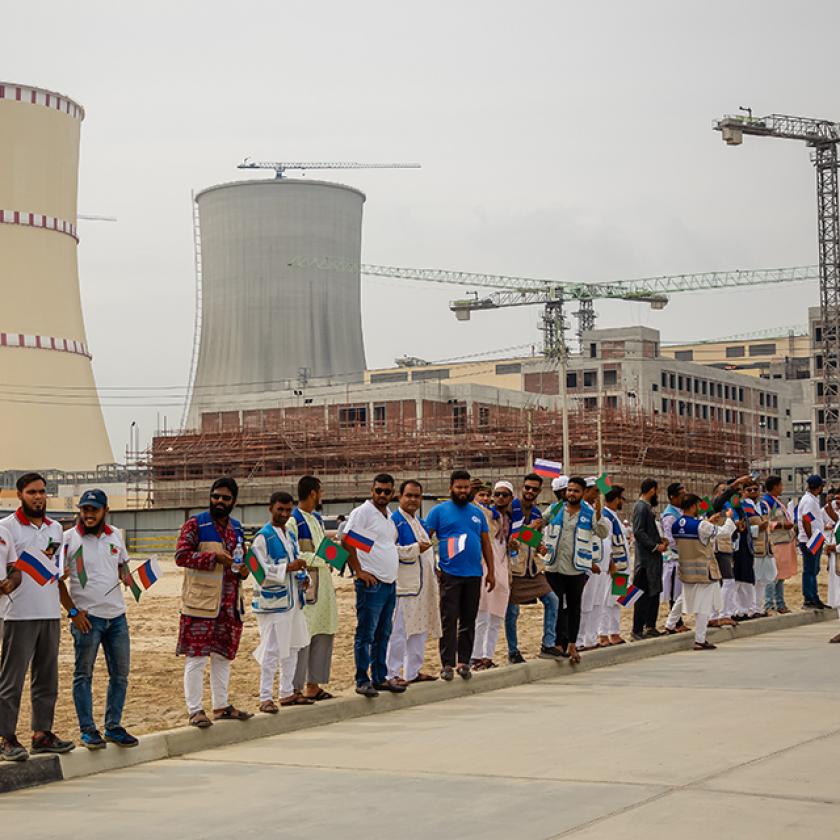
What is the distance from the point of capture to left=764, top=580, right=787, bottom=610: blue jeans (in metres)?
18.3

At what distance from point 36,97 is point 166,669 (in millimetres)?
38804

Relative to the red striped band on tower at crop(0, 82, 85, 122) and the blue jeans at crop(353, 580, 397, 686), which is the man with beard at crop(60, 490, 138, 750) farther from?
A: the red striped band on tower at crop(0, 82, 85, 122)

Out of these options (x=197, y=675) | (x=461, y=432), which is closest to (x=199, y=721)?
(x=197, y=675)

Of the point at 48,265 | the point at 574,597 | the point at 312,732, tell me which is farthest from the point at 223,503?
the point at 48,265

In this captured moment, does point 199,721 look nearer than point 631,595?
Yes

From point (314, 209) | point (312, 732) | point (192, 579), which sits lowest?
point (312, 732)

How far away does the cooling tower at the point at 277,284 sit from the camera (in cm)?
7319

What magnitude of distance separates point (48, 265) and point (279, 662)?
42467mm

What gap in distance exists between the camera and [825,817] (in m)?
6.72

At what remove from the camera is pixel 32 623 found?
27.7 ft

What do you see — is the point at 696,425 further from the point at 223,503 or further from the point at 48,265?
the point at 223,503

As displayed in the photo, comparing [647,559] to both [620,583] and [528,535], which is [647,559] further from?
[528,535]

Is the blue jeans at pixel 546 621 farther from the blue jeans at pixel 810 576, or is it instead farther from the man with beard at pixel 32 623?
the blue jeans at pixel 810 576

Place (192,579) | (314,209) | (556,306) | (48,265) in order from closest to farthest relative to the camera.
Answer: (192,579), (48,265), (314,209), (556,306)
